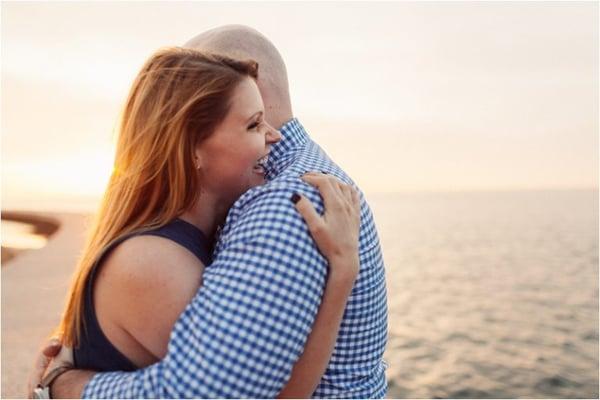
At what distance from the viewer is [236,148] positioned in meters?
2.08

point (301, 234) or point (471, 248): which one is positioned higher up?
point (301, 234)

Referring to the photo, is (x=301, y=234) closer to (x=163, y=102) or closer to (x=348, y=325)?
(x=348, y=325)

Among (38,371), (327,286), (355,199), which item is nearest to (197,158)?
(355,199)

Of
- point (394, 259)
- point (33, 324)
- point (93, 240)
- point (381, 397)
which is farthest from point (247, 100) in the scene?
point (394, 259)

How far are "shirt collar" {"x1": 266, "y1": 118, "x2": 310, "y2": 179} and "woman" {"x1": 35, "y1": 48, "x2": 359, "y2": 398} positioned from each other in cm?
4

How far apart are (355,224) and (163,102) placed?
28.6 inches

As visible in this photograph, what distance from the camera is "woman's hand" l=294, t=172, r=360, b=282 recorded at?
1.74 m

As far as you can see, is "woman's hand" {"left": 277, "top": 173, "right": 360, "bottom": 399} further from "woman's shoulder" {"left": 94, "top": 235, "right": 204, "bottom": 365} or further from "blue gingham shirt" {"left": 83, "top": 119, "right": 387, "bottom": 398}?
"woman's shoulder" {"left": 94, "top": 235, "right": 204, "bottom": 365}

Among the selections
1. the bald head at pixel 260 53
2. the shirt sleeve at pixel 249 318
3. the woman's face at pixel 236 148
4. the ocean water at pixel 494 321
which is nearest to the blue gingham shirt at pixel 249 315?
the shirt sleeve at pixel 249 318

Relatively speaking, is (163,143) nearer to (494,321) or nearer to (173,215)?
(173,215)

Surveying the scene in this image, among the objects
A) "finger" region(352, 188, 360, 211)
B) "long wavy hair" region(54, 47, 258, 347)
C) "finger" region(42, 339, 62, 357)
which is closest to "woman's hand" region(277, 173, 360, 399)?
"finger" region(352, 188, 360, 211)

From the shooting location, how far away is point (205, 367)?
1.57 metres

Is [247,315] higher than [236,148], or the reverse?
[236,148]

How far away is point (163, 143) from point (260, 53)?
106 cm
